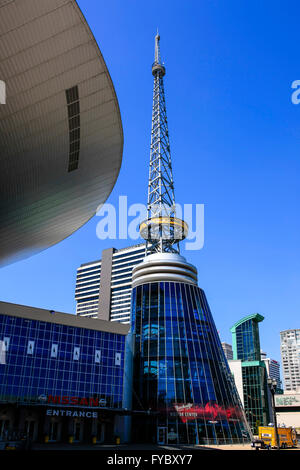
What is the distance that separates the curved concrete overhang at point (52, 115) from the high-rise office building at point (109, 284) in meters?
123

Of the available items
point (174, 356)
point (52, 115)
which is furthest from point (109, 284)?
point (52, 115)

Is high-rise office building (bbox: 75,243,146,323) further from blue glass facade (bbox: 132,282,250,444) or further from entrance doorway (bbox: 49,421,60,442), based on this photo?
entrance doorway (bbox: 49,421,60,442)

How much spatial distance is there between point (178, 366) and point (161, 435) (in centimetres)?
762

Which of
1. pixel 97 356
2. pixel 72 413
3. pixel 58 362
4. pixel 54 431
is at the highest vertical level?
pixel 97 356

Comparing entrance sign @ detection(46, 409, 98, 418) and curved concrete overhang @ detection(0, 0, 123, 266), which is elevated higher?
curved concrete overhang @ detection(0, 0, 123, 266)

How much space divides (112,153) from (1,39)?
29.5 ft

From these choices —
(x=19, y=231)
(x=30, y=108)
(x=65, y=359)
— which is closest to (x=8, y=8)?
(x=30, y=108)

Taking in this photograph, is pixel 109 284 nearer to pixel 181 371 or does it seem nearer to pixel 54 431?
pixel 181 371

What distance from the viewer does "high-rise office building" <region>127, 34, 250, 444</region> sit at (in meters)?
45.5

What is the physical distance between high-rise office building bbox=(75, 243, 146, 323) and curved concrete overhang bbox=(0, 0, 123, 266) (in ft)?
404

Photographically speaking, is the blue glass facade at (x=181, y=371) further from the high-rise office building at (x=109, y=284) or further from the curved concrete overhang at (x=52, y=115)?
the high-rise office building at (x=109, y=284)

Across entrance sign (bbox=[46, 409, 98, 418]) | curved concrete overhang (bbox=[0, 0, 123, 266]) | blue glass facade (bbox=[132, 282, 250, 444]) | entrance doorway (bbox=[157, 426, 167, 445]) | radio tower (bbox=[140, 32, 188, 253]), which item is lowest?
entrance doorway (bbox=[157, 426, 167, 445])

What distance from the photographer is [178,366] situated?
48031mm

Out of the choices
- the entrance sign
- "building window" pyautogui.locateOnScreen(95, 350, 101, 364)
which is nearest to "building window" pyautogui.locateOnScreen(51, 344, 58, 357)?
"building window" pyautogui.locateOnScreen(95, 350, 101, 364)
